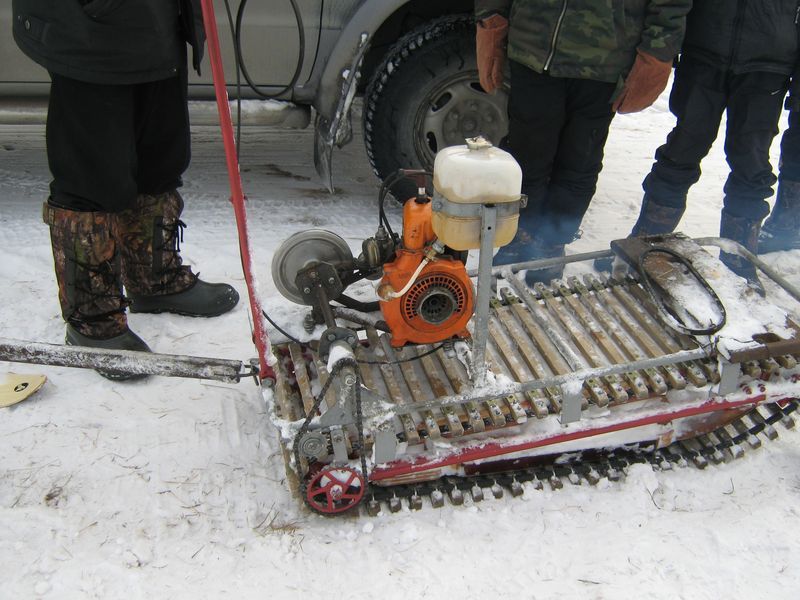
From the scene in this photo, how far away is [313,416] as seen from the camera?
88.9 inches

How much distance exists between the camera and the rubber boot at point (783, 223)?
3861 mm

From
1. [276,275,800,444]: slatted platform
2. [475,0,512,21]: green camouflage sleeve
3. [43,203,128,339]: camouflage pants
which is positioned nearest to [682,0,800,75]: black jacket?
[475,0,512,21]: green camouflage sleeve

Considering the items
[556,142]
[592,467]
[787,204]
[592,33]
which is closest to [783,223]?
[787,204]

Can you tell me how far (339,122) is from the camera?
3.65 metres

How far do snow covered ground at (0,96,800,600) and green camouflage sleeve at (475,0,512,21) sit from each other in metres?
1.44

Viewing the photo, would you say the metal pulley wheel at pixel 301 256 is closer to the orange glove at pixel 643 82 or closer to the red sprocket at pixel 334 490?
the red sprocket at pixel 334 490

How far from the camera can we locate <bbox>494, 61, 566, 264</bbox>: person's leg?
3129mm

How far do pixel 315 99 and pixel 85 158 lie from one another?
141cm

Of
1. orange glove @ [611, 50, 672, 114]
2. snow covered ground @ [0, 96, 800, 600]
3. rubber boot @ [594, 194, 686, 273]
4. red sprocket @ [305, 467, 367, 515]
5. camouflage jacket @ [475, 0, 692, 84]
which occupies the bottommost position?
snow covered ground @ [0, 96, 800, 600]

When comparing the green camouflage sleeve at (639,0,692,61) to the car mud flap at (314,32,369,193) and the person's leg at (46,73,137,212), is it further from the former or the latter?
the person's leg at (46,73,137,212)

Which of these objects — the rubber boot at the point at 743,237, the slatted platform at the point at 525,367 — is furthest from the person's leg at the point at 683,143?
→ the slatted platform at the point at 525,367

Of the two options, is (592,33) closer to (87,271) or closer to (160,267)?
(160,267)

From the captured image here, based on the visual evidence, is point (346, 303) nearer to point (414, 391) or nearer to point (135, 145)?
point (414, 391)

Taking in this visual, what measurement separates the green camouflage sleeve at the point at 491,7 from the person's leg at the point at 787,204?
1.64 m
